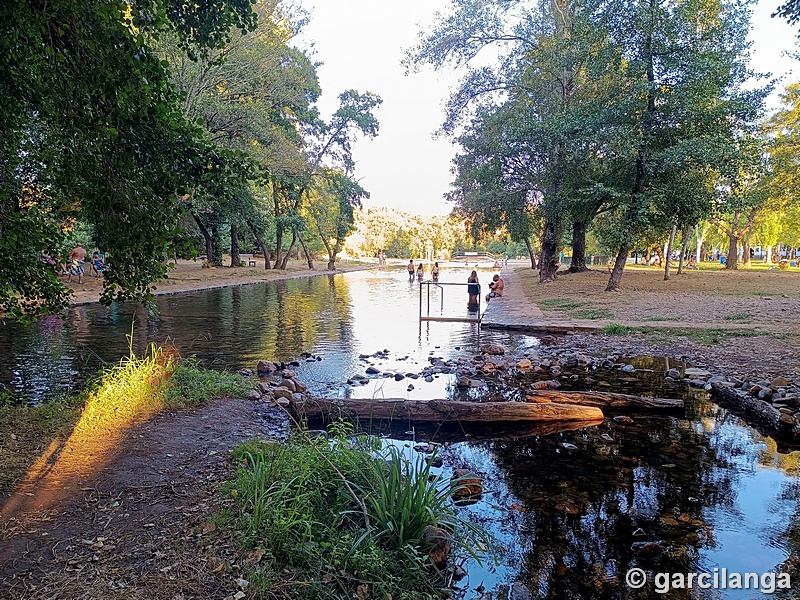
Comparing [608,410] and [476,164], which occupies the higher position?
[476,164]

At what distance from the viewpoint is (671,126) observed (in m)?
18.7

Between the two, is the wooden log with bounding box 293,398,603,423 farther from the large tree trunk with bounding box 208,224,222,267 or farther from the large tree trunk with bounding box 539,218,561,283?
the large tree trunk with bounding box 208,224,222,267

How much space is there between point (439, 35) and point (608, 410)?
21.7 metres

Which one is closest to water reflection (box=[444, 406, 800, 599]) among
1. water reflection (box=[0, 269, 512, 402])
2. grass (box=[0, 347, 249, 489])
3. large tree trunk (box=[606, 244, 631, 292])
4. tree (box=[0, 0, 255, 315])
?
grass (box=[0, 347, 249, 489])

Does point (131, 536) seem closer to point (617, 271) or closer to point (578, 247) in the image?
point (617, 271)

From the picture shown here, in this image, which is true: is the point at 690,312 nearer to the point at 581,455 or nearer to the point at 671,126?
the point at 671,126

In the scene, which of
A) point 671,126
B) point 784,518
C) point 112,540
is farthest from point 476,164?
point 112,540

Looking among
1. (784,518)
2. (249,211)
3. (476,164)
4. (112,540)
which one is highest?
(476,164)

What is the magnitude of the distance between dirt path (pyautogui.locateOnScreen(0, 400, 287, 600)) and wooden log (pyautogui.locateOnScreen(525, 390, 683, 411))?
4.57m

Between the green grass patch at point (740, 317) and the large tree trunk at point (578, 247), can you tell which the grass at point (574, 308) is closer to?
the green grass patch at point (740, 317)

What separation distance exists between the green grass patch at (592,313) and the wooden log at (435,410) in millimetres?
9287

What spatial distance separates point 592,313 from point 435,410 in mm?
10996

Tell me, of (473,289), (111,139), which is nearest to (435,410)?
(111,139)

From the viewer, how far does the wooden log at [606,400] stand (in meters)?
7.44
